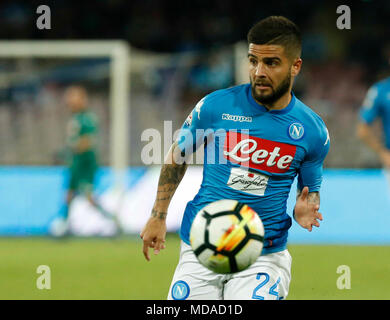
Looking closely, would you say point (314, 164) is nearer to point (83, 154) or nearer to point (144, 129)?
point (83, 154)

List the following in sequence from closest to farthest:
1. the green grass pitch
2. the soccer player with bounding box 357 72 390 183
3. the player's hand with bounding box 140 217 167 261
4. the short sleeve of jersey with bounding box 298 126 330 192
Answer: the player's hand with bounding box 140 217 167 261
the short sleeve of jersey with bounding box 298 126 330 192
the green grass pitch
the soccer player with bounding box 357 72 390 183

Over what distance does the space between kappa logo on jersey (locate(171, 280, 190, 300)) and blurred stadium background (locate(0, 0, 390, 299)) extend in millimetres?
2889

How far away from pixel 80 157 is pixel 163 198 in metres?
7.99

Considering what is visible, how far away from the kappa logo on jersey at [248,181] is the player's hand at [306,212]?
25 centimetres

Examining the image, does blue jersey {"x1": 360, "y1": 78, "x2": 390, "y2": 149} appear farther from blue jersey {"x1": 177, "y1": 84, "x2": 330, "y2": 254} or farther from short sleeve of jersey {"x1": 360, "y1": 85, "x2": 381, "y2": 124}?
blue jersey {"x1": 177, "y1": 84, "x2": 330, "y2": 254}

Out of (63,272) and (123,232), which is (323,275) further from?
(123,232)

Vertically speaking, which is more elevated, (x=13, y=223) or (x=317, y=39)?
(x=317, y=39)

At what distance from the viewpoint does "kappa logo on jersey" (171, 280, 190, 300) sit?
14.0 ft

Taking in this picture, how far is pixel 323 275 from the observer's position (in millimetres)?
8422

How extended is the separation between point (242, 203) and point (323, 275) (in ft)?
14.5

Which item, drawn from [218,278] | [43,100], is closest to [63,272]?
[218,278]

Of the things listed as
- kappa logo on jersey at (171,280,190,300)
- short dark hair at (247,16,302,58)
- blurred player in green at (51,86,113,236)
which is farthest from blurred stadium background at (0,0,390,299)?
short dark hair at (247,16,302,58)

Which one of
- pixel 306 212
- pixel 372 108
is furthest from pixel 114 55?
pixel 306 212

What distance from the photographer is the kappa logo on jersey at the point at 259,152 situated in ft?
14.4
